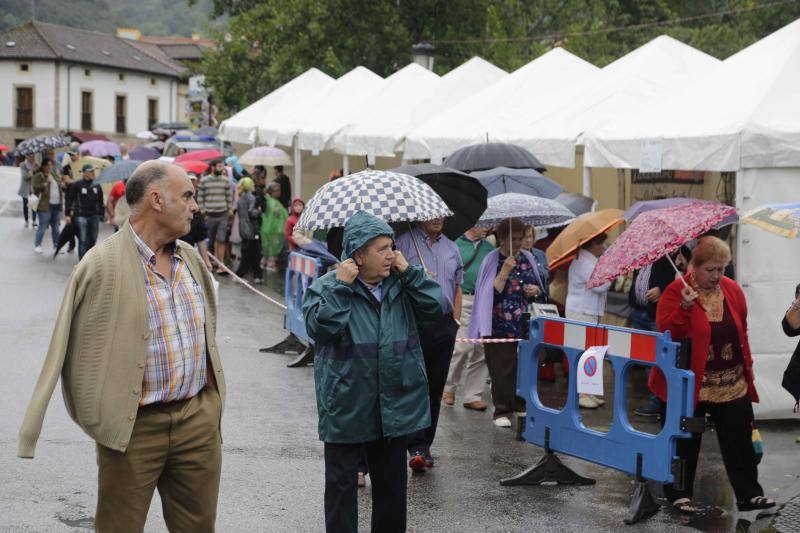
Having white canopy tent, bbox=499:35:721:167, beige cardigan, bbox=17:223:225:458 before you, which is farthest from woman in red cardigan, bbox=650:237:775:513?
white canopy tent, bbox=499:35:721:167

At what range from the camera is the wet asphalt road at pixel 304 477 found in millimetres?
6676

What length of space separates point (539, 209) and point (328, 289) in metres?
4.22

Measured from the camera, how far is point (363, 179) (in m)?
7.09

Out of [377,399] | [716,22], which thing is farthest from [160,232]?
[716,22]

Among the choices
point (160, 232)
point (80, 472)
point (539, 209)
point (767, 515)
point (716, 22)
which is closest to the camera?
point (160, 232)

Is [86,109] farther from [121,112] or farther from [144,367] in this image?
[144,367]

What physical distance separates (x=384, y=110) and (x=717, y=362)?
13.6 metres

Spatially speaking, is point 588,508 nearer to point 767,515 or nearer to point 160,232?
point 767,515

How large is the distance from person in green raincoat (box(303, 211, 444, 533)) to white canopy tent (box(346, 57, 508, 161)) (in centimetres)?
1296

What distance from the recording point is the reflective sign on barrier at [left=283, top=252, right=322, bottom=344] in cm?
1163

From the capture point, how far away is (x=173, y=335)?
15.1 feet

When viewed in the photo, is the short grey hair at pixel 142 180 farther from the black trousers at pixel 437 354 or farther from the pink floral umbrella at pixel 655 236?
the pink floral umbrella at pixel 655 236

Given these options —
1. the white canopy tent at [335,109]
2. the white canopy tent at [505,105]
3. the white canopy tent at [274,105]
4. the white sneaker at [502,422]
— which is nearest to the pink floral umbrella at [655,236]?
the white sneaker at [502,422]

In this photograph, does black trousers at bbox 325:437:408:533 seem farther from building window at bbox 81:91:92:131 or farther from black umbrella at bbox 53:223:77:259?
building window at bbox 81:91:92:131
